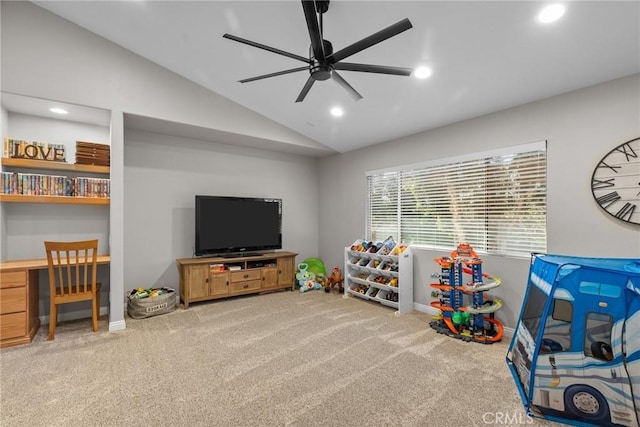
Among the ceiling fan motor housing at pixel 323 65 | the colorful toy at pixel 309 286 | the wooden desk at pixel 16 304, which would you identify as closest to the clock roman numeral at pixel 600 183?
the ceiling fan motor housing at pixel 323 65

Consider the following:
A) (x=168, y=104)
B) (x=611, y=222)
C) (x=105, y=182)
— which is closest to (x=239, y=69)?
(x=168, y=104)

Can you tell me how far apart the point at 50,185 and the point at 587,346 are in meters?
4.93

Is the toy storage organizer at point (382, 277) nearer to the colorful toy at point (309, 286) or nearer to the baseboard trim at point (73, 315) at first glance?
the colorful toy at point (309, 286)

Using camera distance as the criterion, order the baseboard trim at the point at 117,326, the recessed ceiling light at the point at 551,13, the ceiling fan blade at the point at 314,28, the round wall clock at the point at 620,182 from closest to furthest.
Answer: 1. the ceiling fan blade at the point at 314,28
2. the recessed ceiling light at the point at 551,13
3. the round wall clock at the point at 620,182
4. the baseboard trim at the point at 117,326

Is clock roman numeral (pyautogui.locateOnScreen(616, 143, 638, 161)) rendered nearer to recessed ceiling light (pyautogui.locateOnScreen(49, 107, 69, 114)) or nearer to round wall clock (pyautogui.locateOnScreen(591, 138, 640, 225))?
round wall clock (pyautogui.locateOnScreen(591, 138, 640, 225))

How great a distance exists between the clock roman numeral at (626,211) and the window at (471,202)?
55 cm

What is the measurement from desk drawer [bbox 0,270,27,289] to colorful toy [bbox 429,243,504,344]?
4.29m

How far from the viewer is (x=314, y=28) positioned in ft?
5.75

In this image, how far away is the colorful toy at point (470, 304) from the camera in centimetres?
296

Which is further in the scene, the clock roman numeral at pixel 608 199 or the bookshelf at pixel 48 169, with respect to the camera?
the bookshelf at pixel 48 169

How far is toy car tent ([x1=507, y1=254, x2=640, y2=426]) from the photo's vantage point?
5.37 feet

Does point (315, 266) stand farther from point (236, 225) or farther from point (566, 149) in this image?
point (566, 149)

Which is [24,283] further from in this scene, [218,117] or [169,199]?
[218,117]

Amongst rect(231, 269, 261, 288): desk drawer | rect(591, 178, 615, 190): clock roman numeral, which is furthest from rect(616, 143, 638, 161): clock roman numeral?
rect(231, 269, 261, 288): desk drawer
